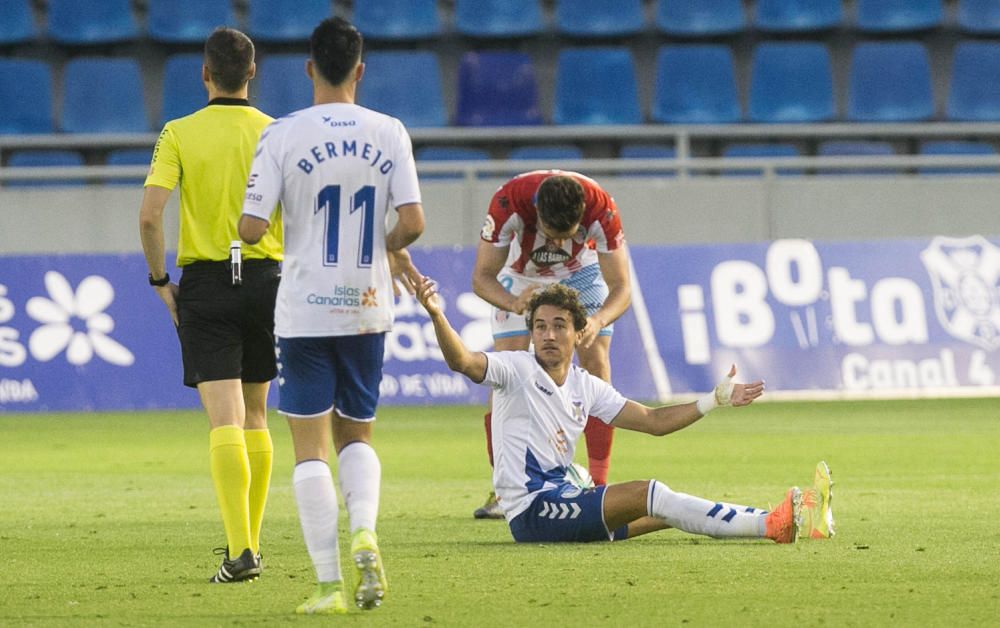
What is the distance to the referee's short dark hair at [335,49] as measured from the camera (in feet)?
18.9

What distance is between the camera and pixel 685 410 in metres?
7.44

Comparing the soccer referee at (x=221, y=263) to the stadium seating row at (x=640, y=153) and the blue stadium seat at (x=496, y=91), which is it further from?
the blue stadium seat at (x=496, y=91)

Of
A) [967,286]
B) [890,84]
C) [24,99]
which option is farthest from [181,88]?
[967,286]

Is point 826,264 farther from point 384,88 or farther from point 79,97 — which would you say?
point 79,97

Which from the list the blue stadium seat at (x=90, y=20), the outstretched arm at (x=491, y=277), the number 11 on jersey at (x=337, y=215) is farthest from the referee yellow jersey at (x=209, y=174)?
the blue stadium seat at (x=90, y=20)

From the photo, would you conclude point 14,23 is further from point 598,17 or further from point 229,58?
point 229,58

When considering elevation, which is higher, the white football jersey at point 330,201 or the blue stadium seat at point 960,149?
the blue stadium seat at point 960,149

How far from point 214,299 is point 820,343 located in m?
11.8

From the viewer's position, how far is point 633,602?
19.5 feet

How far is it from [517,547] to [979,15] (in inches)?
667

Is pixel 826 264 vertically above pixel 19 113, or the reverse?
pixel 19 113

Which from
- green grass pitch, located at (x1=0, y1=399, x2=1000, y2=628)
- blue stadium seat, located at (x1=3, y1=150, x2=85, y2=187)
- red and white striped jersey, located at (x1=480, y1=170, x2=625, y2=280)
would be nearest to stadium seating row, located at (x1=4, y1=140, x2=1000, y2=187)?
blue stadium seat, located at (x1=3, y1=150, x2=85, y2=187)

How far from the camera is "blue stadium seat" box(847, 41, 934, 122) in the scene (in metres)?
22.2

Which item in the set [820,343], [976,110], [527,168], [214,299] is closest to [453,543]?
[214,299]
